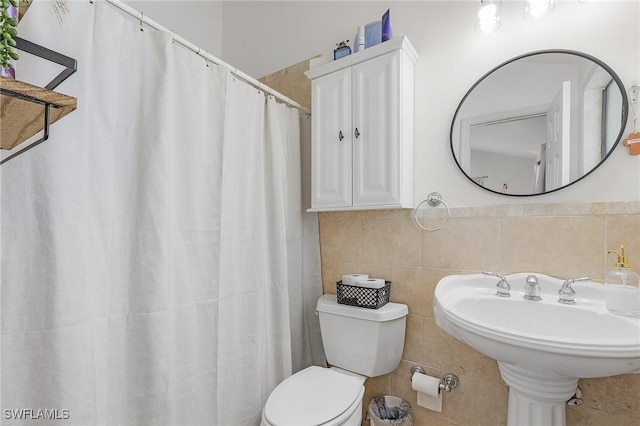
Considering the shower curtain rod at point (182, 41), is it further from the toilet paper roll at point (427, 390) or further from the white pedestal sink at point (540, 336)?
the toilet paper roll at point (427, 390)

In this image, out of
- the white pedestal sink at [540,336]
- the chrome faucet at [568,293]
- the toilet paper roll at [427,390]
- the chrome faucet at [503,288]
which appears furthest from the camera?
the toilet paper roll at [427,390]

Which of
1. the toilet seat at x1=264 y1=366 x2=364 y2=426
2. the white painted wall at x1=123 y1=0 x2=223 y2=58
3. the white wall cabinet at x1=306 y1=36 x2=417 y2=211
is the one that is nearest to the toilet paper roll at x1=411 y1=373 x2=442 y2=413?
the toilet seat at x1=264 y1=366 x2=364 y2=426

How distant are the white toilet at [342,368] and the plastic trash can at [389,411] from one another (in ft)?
0.62

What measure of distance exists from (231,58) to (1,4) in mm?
1963

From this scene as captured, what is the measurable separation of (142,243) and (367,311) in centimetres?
95

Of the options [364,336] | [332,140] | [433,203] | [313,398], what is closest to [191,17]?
[332,140]

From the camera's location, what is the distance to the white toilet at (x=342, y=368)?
45.5 inches

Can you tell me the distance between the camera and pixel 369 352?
1.43 meters

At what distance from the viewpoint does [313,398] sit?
4.06 feet

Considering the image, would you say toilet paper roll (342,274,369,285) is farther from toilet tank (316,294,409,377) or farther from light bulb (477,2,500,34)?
light bulb (477,2,500,34)

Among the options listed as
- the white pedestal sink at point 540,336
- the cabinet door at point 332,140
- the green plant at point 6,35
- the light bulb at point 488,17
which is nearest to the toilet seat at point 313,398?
the white pedestal sink at point 540,336

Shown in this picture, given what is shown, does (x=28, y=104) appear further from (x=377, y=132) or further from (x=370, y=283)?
(x=370, y=283)

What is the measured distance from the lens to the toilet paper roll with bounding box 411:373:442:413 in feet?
4.47

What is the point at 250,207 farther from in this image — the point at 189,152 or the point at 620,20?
the point at 620,20
